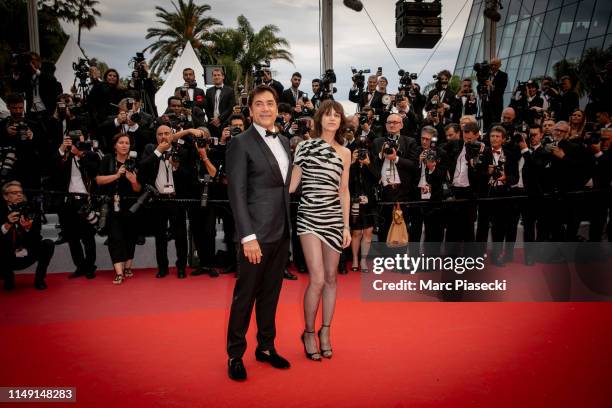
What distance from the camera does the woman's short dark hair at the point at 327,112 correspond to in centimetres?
349

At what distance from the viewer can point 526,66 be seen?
23828 millimetres

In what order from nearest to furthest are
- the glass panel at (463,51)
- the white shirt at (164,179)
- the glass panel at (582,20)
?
the white shirt at (164,179)
the glass panel at (582,20)
the glass panel at (463,51)

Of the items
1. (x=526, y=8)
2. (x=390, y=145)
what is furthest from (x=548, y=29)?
(x=390, y=145)

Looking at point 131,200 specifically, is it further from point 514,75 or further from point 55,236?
point 514,75

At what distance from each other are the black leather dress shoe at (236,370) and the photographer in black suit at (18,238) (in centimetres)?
340

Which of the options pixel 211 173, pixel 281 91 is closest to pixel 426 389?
pixel 211 173

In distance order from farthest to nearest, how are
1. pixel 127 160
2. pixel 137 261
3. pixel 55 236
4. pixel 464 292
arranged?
pixel 55 236, pixel 137 261, pixel 127 160, pixel 464 292

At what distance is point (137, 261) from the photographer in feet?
25.0

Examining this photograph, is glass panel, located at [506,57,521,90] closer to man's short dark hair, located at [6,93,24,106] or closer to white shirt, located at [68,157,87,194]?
white shirt, located at [68,157,87,194]

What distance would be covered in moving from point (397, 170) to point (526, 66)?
68.3 ft

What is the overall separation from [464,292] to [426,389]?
2.43 meters

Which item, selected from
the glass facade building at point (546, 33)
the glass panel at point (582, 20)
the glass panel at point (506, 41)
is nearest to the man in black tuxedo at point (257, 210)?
the glass facade building at point (546, 33)

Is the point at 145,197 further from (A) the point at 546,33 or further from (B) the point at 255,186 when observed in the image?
(A) the point at 546,33

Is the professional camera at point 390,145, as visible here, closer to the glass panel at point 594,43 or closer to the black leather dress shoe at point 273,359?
the black leather dress shoe at point 273,359
